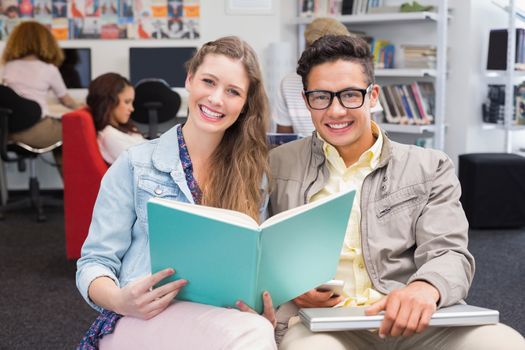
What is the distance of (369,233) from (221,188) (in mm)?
342

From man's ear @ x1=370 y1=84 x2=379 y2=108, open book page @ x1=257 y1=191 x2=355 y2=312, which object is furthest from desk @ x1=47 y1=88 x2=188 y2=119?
Result: open book page @ x1=257 y1=191 x2=355 y2=312

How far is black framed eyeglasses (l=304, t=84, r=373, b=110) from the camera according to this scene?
1.65m

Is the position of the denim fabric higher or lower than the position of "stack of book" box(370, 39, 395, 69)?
lower

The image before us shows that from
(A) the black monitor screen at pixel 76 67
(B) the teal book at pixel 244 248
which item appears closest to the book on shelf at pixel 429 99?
(A) the black monitor screen at pixel 76 67

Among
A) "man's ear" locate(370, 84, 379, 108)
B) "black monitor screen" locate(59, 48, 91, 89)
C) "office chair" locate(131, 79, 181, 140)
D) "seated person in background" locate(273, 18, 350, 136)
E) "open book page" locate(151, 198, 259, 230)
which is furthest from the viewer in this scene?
"black monitor screen" locate(59, 48, 91, 89)

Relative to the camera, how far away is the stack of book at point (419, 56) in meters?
5.17

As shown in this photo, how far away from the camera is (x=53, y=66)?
5.28m

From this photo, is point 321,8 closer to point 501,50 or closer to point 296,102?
point 501,50

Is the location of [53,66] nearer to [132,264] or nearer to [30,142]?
[30,142]

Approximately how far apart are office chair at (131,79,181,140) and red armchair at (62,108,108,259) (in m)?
1.55

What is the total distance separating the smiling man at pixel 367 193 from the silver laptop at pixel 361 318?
0.09 meters

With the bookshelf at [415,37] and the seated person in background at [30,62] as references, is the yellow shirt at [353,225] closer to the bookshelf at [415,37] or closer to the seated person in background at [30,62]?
the bookshelf at [415,37]

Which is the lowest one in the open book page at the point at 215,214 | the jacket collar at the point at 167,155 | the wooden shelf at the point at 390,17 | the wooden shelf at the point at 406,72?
the open book page at the point at 215,214

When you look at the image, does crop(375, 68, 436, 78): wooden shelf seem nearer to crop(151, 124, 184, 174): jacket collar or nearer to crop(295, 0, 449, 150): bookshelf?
crop(295, 0, 449, 150): bookshelf
